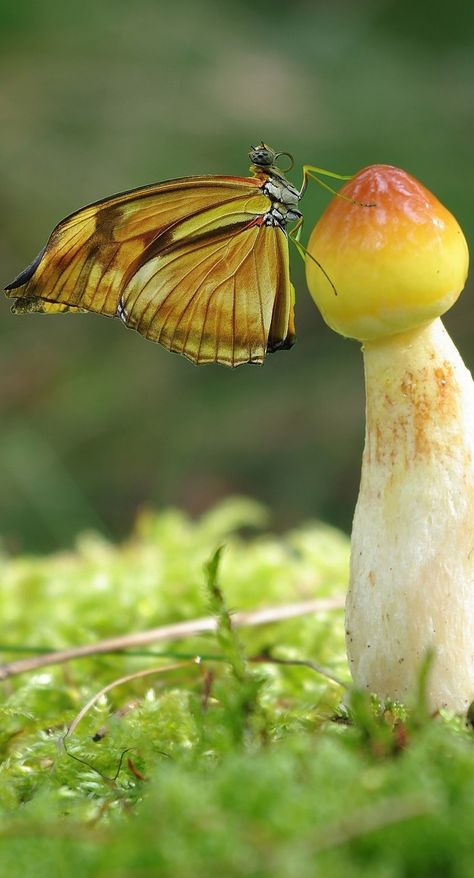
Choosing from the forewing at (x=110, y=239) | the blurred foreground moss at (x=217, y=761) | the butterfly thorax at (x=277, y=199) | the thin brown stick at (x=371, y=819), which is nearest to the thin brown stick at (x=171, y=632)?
the blurred foreground moss at (x=217, y=761)

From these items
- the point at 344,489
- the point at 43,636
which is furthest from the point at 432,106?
the point at 43,636

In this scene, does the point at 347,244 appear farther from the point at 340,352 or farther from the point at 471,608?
the point at 340,352

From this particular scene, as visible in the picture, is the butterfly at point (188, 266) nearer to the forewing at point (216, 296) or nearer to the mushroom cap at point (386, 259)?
the forewing at point (216, 296)

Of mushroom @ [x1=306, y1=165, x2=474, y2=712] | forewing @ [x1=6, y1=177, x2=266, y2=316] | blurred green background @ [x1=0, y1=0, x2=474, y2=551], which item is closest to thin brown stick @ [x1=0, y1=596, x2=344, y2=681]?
mushroom @ [x1=306, y1=165, x2=474, y2=712]

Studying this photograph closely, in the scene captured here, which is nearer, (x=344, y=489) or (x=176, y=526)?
(x=176, y=526)

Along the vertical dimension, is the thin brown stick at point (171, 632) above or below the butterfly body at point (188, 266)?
below

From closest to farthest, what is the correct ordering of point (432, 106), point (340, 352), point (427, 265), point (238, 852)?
point (238, 852)
point (427, 265)
point (432, 106)
point (340, 352)

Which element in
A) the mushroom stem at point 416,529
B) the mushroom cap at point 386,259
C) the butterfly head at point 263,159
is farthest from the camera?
the butterfly head at point 263,159
